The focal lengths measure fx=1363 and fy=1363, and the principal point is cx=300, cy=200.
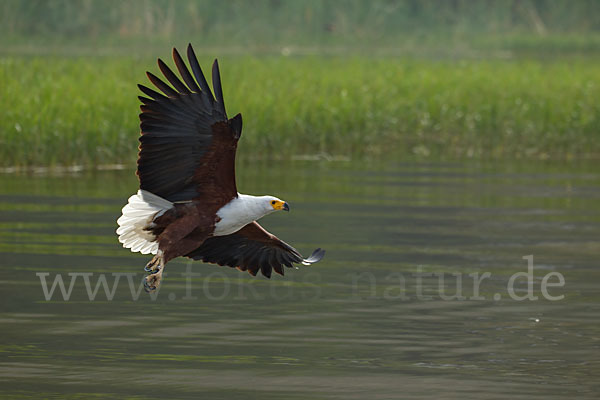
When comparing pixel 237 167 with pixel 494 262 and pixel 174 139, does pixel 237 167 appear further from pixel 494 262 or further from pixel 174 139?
pixel 174 139

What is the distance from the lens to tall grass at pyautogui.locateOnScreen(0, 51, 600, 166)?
1869 centimetres

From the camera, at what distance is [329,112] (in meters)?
21.5

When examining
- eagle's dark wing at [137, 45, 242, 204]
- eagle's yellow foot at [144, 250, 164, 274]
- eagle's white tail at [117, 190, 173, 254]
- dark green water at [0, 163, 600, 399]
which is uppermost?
eagle's dark wing at [137, 45, 242, 204]

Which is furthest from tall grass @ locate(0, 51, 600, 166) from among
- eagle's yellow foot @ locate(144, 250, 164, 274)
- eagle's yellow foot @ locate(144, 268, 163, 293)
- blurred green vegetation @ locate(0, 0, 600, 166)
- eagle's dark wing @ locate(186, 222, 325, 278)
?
eagle's yellow foot @ locate(144, 268, 163, 293)

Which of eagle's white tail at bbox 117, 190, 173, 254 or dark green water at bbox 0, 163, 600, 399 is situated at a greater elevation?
eagle's white tail at bbox 117, 190, 173, 254

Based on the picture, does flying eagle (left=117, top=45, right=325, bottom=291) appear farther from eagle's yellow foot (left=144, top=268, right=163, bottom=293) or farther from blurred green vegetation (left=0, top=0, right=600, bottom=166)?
blurred green vegetation (left=0, top=0, right=600, bottom=166)

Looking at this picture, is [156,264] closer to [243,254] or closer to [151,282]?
[151,282]

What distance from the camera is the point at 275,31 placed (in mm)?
42562

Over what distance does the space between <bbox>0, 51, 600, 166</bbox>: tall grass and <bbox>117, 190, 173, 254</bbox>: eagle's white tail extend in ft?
31.0

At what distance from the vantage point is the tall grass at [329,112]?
18.7m

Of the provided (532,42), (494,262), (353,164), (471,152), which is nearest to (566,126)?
(471,152)

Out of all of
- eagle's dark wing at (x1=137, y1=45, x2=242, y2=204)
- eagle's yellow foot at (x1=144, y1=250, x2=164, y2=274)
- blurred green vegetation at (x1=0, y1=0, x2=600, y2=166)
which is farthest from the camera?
blurred green vegetation at (x1=0, y1=0, x2=600, y2=166)

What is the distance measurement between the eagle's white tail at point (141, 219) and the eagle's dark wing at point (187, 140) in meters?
0.07

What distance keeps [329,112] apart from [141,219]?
41.8 ft
